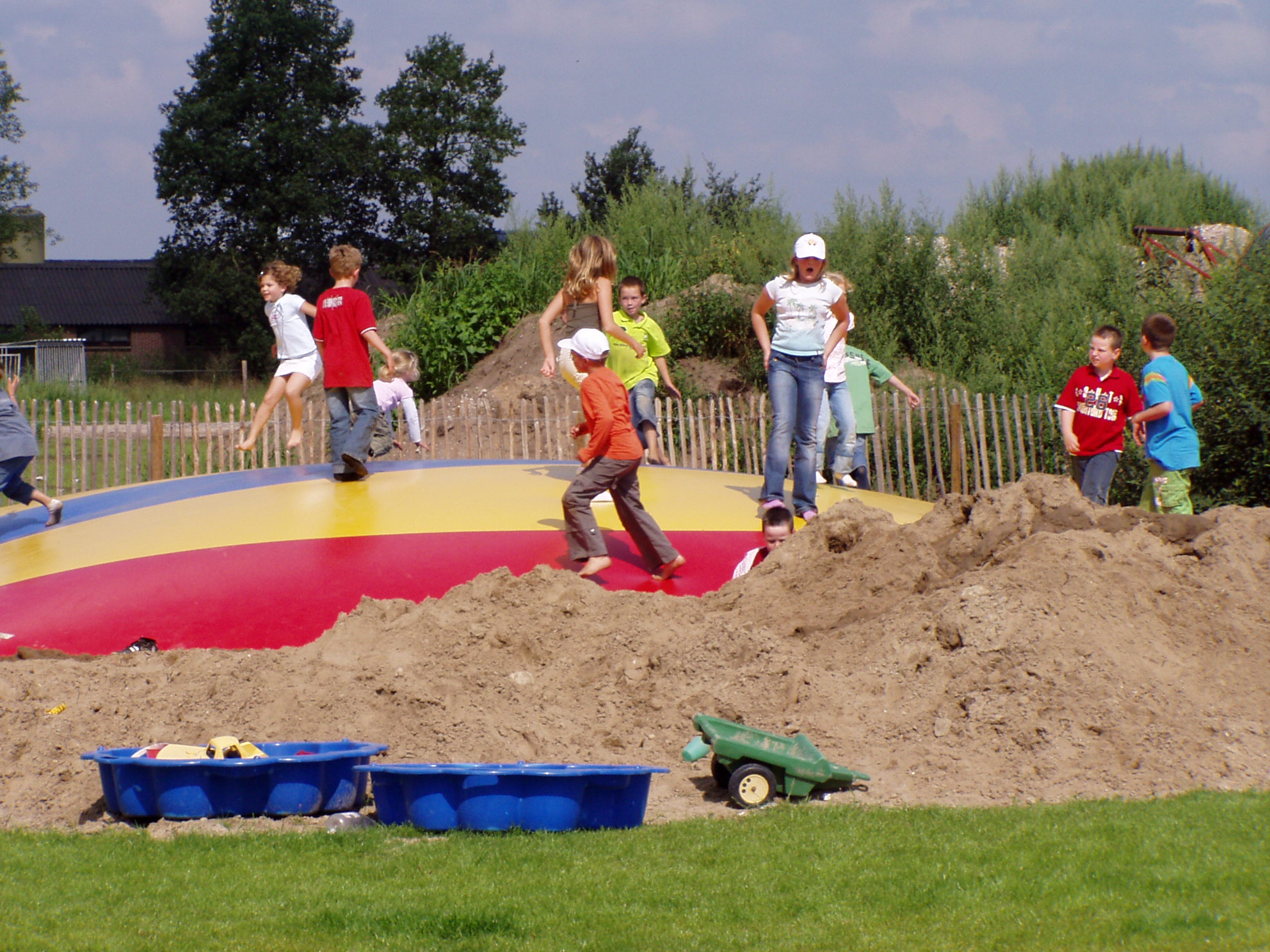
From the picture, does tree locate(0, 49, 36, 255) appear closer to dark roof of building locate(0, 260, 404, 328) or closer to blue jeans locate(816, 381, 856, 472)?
dark roof of building locate(0, 260, 404, 328)

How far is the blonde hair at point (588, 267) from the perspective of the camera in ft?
24.7

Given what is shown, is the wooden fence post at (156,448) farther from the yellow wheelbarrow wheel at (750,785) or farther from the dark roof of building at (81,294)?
the dark roof of building at (81,294)

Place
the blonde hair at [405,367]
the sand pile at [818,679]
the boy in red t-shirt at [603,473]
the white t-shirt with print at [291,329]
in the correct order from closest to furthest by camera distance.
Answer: the sand pile at [818,679] < the boy in red t-shirt at [603,473] < the white t-shirt with print at [291,329] < the blonde hair at [405,367]

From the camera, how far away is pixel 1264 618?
16.6 ft

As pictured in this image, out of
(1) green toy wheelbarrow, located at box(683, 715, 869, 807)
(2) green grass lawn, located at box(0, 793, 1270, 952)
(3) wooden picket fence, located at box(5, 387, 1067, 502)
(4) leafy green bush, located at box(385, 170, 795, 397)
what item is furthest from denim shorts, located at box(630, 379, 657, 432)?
(4) leafy green bush, located at box(385, 170, 795, 397)

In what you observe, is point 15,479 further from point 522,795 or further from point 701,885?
point 701,885

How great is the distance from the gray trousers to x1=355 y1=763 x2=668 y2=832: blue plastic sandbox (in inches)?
108

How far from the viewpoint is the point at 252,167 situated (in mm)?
38750

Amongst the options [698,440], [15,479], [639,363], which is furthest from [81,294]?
[639,363]

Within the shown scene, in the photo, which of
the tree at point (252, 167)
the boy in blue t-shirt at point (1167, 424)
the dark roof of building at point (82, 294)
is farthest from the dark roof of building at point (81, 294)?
the boy in blue t-shirt at point (1167, 424)

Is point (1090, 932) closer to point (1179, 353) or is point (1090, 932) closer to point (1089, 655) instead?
point (1089, 655)

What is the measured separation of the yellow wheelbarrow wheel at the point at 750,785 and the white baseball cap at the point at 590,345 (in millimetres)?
3113

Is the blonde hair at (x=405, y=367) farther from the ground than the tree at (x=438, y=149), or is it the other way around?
the tree at (x=438, y=149)

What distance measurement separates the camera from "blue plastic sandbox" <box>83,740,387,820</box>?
411 centimetres
